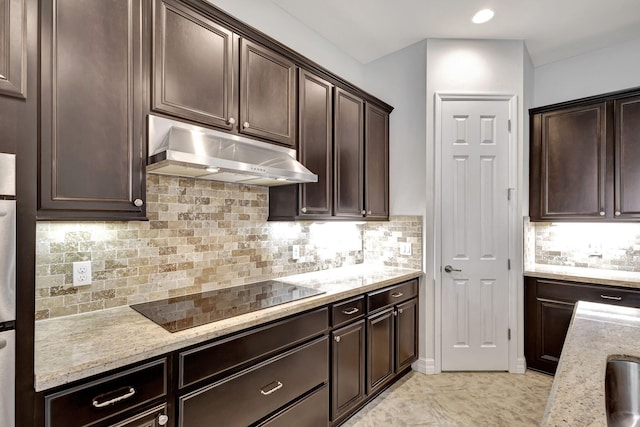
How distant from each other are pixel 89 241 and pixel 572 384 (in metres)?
2.03

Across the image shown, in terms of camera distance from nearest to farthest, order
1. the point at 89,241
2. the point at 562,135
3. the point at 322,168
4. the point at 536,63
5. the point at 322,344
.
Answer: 1. the point at 89,241
2. the point at 322,344
3. the point at 322,168
4. the point at 562,135
5. the point at 536,63

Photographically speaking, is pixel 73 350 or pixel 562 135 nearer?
pixel 73 350

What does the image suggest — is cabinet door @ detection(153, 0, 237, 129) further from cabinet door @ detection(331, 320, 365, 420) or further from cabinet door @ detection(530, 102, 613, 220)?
cabinet door @ detection(530, 102, 613, 220)

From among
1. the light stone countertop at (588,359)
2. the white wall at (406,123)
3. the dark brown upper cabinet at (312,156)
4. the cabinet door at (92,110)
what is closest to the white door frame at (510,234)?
the white wall at (406,123)

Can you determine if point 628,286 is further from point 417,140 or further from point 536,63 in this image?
point 536,63

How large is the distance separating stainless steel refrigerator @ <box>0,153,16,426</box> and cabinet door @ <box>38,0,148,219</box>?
14.5 inches

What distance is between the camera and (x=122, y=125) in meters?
1.50

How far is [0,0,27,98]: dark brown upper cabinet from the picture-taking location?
3.33 feet

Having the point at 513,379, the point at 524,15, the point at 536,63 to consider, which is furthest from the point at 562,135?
the point at 513,379

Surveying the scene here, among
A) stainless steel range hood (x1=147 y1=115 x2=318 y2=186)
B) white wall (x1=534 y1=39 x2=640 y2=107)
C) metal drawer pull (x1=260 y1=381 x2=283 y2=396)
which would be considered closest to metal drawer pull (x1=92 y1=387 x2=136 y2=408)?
metal drawer pull (x1=260 y1=381 x2=283 y2=396)

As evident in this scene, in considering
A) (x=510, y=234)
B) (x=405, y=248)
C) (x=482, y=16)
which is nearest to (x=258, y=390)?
(x=405, y=248)

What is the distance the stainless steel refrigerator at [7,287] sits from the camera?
936 millimetres

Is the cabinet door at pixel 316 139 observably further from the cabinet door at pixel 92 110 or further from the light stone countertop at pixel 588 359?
the light stone countertop at pixel 588 359

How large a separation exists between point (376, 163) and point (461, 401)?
6.93ft
